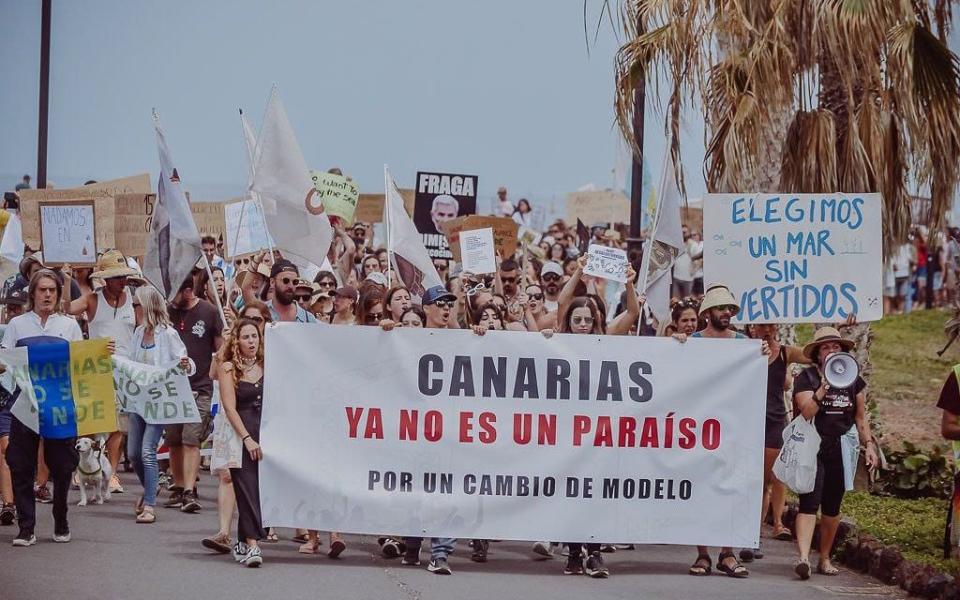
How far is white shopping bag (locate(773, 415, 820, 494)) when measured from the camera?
10562mm

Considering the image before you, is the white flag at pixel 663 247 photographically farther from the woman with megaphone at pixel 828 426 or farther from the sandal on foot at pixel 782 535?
the sandal on foot at pixel 782 535

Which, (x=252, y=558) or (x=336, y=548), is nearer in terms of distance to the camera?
(x=252, y=558)

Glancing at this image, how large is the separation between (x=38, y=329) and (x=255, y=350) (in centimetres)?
189

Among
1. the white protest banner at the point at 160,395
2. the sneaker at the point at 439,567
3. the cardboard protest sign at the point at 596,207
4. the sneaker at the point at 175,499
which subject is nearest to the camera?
the sneaker at the point at 439,567

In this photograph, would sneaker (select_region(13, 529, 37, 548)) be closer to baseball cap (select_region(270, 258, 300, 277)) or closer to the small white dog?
the small white dog

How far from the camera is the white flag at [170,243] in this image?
40.5 feet

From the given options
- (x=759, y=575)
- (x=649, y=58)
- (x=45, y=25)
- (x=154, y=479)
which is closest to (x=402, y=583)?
(x=759, y=575)

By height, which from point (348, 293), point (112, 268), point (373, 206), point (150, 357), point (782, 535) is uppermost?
point (373, 206)

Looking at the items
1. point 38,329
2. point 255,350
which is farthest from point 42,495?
point 255,350

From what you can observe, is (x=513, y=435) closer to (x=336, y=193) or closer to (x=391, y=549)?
(x=391, y=549)

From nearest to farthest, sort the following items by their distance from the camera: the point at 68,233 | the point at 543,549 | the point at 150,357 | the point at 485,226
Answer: the point at 543,549, the point at 150,357, the point at 68,233, the point at 485,226

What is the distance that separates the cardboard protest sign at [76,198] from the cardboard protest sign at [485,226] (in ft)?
10.7

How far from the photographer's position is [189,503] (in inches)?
500

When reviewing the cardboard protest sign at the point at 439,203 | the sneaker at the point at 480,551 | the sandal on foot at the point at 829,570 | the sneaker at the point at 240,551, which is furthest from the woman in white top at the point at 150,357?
the cardboard protest sign at the point at 439,203
